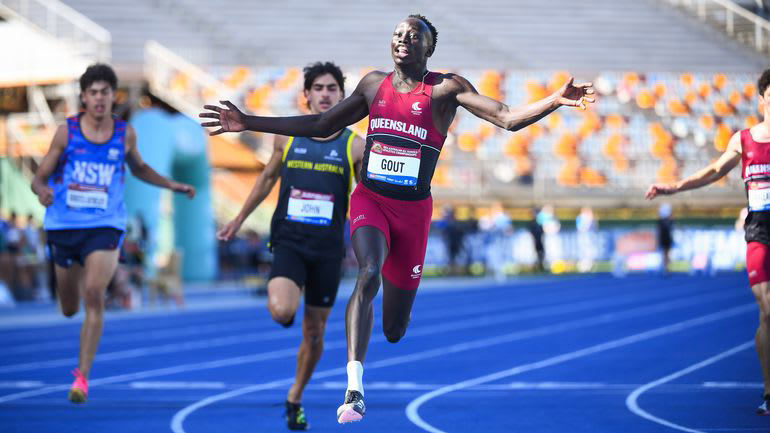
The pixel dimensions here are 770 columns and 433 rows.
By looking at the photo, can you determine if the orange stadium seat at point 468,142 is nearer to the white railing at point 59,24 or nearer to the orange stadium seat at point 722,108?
the orange stadium seat at point 722,108

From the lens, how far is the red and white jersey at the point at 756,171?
719cm

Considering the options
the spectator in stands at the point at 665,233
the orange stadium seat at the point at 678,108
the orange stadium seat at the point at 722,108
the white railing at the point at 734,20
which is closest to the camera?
the spectator in stands at the point at 665,233

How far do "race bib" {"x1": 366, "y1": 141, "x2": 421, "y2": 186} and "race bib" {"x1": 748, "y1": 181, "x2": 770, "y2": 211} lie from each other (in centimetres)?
264

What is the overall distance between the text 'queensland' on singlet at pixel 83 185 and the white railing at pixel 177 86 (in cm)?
2019

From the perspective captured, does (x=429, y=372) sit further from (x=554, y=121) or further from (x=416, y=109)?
(x=554, y=121)

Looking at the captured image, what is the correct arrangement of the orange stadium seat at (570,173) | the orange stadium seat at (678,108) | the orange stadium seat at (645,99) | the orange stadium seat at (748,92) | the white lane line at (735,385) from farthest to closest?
the orange stadium seat at (748,92) → the orange stadium seat at (678,108) → the orange stadium seat at (645,99) → the orange stadium seat at (570,173) → the white lane line at (735,385)

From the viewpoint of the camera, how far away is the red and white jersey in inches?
283

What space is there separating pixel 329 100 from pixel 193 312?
12320mm

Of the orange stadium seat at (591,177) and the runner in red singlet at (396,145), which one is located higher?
the orange stadium seat at (591,177)

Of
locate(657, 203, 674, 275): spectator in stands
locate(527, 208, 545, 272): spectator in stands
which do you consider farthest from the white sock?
locate(527, 208, 545, 272): spectator in stands

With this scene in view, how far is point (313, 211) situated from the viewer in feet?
23.3

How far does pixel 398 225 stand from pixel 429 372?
4467 millimetres

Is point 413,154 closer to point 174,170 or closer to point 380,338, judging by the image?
point 380,338

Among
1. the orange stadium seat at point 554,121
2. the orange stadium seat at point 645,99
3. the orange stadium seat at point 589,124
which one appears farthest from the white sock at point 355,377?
the orange stadium seat at point 645,99
